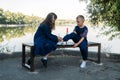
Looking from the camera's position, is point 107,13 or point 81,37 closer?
point 81,37

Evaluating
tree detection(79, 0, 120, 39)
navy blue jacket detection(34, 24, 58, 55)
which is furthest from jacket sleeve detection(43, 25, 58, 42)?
tree detection(79, 0, 120, 39)

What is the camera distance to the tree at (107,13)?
9.06 metres

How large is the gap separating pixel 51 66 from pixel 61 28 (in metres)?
6.18

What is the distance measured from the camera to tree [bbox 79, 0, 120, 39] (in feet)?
29.7

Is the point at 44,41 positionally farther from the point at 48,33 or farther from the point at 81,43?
the point at 81,43

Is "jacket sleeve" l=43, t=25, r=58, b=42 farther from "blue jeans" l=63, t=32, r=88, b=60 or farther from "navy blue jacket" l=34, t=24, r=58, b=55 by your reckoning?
"blue jeans" l=63, t=32, r=88, b=60

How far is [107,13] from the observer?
31.1 ft

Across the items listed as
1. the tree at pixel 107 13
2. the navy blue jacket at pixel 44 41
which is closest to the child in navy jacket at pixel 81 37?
the navy blue jacket at pixel 44 41

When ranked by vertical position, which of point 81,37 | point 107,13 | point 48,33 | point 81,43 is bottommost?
point 81,43

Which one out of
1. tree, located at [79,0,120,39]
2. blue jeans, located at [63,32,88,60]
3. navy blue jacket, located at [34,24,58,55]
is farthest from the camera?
tree, located at [79,0,120,39]

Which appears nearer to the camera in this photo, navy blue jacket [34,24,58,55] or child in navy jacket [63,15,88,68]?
navy blue jacket [34,24,58,55]

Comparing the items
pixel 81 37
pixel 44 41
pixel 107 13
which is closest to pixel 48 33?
pixel 44 41

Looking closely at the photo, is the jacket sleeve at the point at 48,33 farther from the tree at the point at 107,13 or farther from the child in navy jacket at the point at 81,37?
the tree at the point at 107,13

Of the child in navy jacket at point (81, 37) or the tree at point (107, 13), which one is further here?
the tree at point (107, 13)
